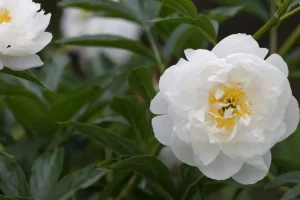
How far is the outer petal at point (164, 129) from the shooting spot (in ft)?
Answer: 1.63

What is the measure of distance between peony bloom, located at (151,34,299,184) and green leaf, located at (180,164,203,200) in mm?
94

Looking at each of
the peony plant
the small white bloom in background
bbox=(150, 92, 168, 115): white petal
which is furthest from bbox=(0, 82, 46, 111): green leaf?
the small white bloom in background

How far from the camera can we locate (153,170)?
1.86ft

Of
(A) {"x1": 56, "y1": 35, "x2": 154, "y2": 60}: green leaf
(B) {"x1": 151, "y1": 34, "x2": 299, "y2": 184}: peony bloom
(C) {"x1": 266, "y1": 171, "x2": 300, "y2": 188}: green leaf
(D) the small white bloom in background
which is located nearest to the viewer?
(B) {"x1": 151, "y1": 34, "x2": 299, "y2": 184}: peony bloom

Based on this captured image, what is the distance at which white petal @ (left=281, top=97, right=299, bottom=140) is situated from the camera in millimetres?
494

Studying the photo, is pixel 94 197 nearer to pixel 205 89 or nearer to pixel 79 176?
pixel 79 176

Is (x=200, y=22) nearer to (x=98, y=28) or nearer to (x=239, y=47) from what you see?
(x=239, y=47)

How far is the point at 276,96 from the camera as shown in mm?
476

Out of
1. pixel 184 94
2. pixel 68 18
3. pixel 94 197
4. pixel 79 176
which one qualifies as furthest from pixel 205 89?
pixel 68 18

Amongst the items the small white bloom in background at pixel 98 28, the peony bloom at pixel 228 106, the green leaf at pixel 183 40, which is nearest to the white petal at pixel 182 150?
the peony bloom at pixel 228 106

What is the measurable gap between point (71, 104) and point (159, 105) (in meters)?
0.20

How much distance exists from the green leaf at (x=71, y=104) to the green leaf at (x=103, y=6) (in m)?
0.10

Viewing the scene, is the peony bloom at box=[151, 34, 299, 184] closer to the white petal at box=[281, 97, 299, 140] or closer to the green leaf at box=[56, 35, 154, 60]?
the white petal at box=[281, 97, 299, 140]

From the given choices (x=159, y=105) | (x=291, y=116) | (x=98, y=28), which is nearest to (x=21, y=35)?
(x=159, y=105)
